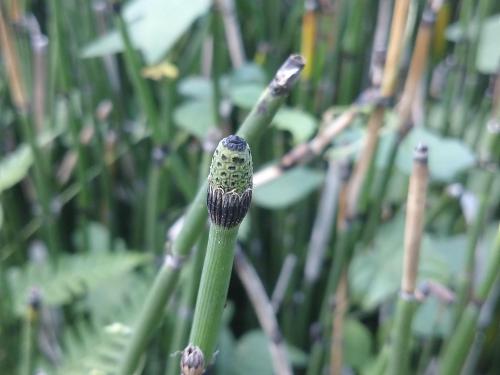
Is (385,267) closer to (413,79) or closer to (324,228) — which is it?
(324,228)

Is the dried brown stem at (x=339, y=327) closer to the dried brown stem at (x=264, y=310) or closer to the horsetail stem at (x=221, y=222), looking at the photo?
the dried brown stem at (x=264, y=310)

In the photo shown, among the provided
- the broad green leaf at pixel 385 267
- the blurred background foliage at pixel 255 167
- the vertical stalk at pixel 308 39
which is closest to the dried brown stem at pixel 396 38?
the blurred background foliage at pixel 255 167

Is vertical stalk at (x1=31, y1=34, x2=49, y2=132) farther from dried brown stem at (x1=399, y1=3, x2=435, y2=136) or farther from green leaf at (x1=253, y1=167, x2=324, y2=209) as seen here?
dried brown stem at (x1=399, y1=3, x2=435, y2=136)

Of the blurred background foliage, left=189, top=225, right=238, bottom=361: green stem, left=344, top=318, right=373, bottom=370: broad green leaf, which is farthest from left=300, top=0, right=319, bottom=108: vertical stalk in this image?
left=189, top=225, right=238, bottom=361: green stem

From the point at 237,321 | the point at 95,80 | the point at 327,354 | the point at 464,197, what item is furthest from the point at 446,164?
the point at 95,80

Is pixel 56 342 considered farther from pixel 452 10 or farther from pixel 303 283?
pixel 452 10
